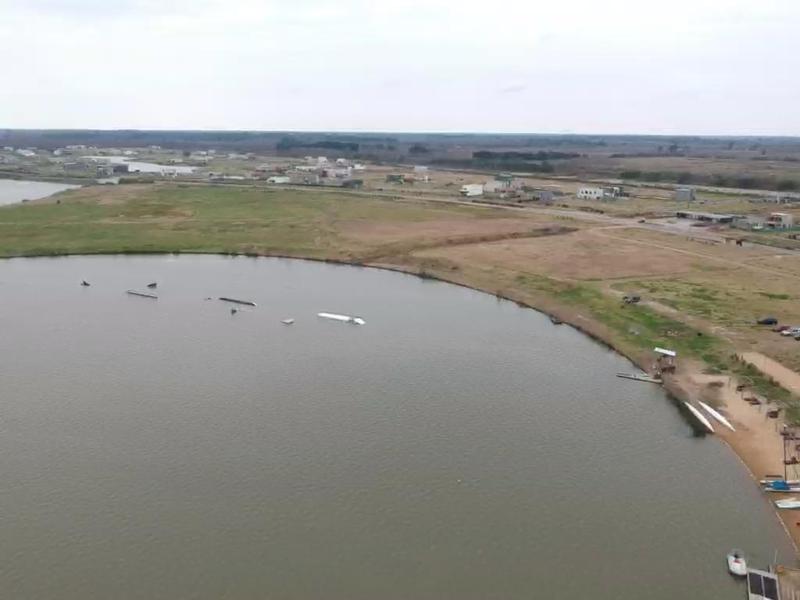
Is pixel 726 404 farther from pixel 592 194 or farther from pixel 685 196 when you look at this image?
pixel 592 194

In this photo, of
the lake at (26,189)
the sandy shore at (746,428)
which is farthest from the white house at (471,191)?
the sandy shore at (746,428)

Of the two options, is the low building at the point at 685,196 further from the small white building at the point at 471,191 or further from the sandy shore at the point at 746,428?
the sandy shore at the point at 746,428

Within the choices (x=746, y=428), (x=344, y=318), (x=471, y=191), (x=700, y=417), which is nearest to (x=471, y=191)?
(x=471, y=191)

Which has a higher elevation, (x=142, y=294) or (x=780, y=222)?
(x=780, y=222)

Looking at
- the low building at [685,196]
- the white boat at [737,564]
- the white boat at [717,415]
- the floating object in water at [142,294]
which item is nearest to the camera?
the white boat at [737,564]

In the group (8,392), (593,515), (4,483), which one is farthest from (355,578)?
(8,392)

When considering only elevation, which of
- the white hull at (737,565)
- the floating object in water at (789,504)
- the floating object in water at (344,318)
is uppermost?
the floating object in water at (344,318)
